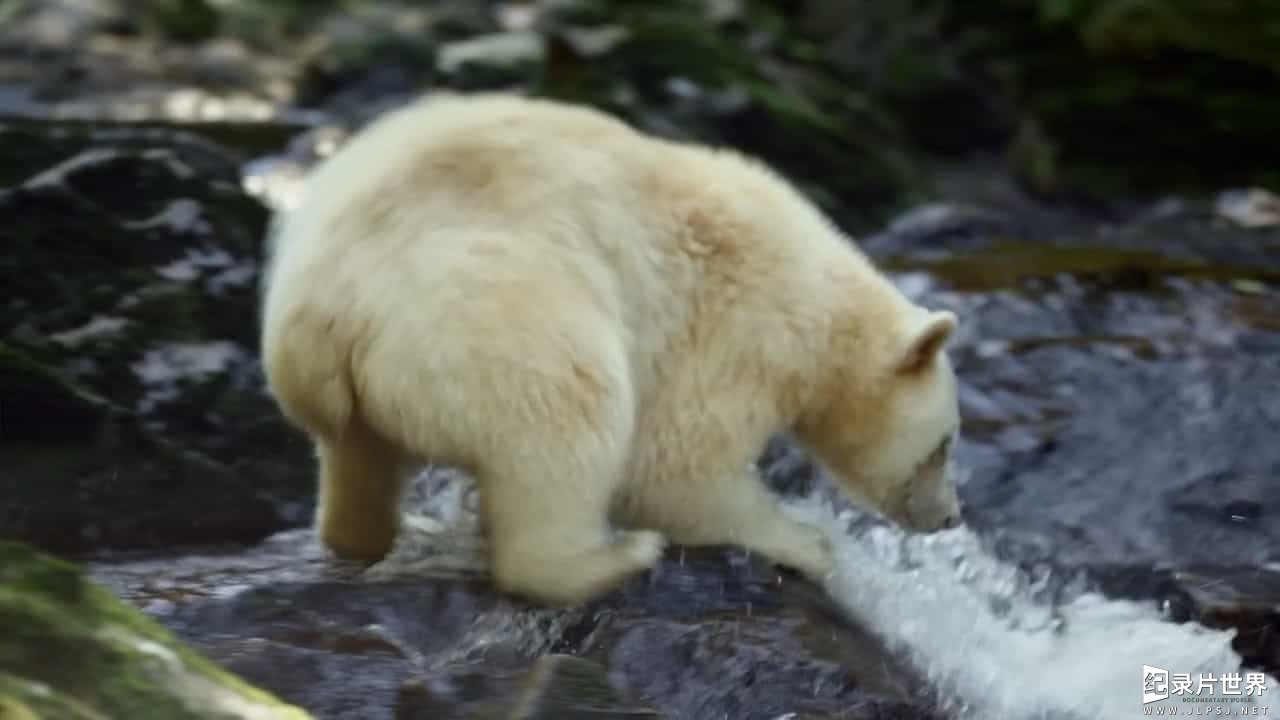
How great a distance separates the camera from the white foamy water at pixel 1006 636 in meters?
4.91

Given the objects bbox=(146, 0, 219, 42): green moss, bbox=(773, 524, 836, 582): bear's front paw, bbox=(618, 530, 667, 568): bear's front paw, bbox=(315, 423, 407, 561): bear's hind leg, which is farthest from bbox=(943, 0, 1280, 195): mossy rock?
bbox=(315, 423, 407, 561): bear's hind leg

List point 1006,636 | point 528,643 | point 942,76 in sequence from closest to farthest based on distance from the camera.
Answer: point 528,643
point 1006,636
point 942,76

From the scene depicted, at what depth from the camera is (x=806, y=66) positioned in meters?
16.6

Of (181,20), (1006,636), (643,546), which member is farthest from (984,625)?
(181,20)

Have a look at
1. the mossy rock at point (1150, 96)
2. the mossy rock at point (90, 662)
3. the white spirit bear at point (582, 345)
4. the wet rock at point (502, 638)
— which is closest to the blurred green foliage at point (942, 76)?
the mossy rock at point (1150, 96)

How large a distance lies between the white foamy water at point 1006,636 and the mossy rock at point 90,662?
225 cm

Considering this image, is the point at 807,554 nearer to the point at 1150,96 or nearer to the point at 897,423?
the point at 897,423

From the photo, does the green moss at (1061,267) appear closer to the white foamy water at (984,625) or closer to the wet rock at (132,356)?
the white foamy water at (984,625)

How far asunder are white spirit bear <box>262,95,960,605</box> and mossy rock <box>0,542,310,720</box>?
3.66ft

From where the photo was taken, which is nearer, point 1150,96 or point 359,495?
point 359,495

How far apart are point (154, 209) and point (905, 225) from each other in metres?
5.15

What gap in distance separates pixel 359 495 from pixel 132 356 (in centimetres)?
225

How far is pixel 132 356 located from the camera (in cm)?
689

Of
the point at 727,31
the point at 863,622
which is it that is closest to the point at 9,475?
the point at 863,622
